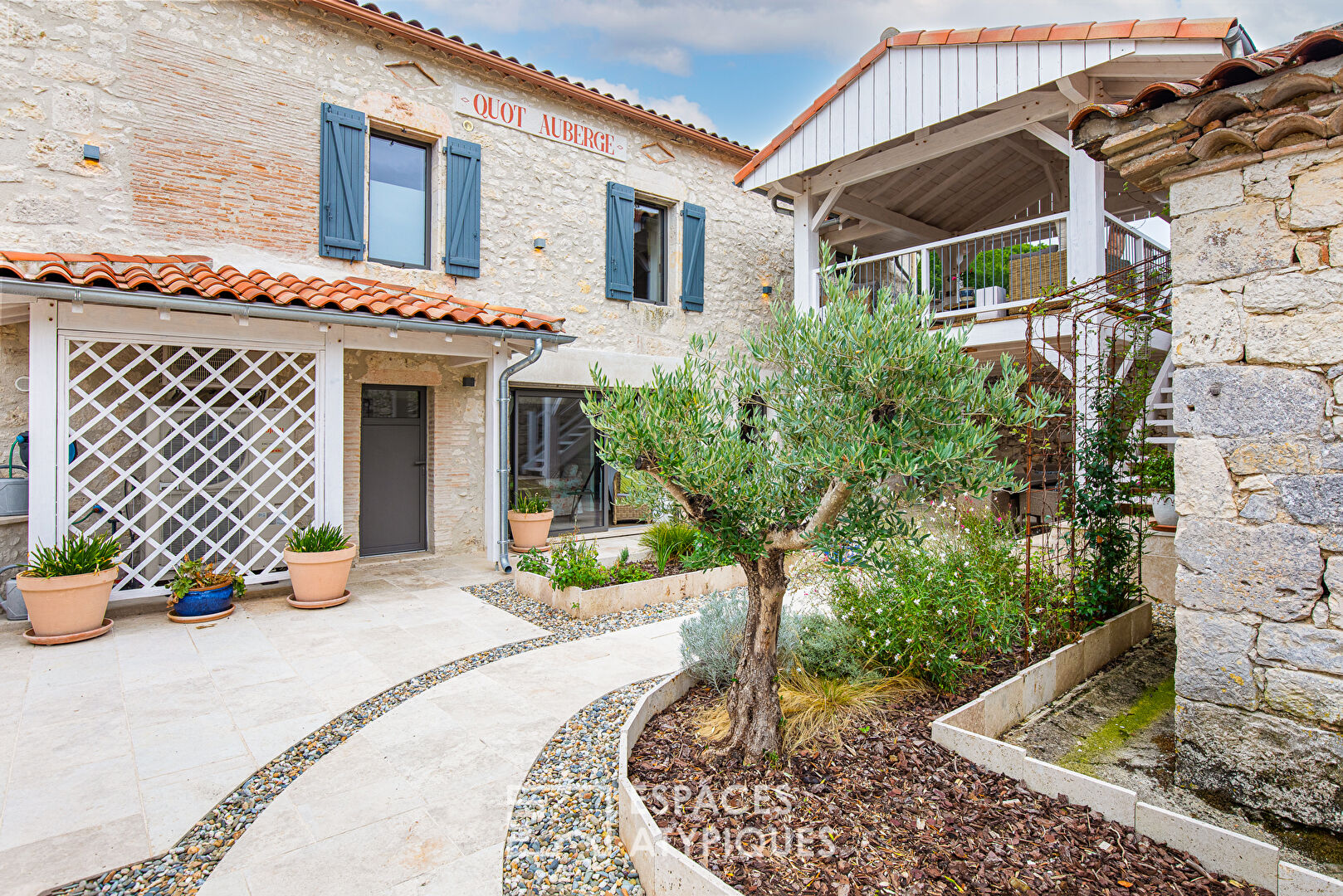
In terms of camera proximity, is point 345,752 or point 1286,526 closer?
point 1286,526

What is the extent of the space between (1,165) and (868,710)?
773 cm

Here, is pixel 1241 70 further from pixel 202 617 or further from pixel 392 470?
pixel 392 470

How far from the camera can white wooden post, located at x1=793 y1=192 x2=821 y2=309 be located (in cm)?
933

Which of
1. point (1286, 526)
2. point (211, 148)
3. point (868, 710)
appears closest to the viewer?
point (1286, 526)

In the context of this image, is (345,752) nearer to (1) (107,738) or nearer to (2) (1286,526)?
(1) (107,738)

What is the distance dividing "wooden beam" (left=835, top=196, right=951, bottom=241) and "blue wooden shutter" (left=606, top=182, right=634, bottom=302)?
2.95 metres

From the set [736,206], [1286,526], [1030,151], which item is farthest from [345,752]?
[1030,151]

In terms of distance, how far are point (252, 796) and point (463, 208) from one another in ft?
21.7

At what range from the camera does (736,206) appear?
35.4 ft

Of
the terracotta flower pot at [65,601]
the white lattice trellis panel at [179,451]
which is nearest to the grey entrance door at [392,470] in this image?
the white lattice trellis panel at [179,451]

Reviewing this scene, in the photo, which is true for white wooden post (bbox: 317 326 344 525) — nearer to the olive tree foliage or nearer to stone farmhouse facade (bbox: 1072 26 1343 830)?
the olive tree foliage

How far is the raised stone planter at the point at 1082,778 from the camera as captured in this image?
2.11m

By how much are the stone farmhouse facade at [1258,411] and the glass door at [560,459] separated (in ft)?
21.8

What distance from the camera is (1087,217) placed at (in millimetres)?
6746
